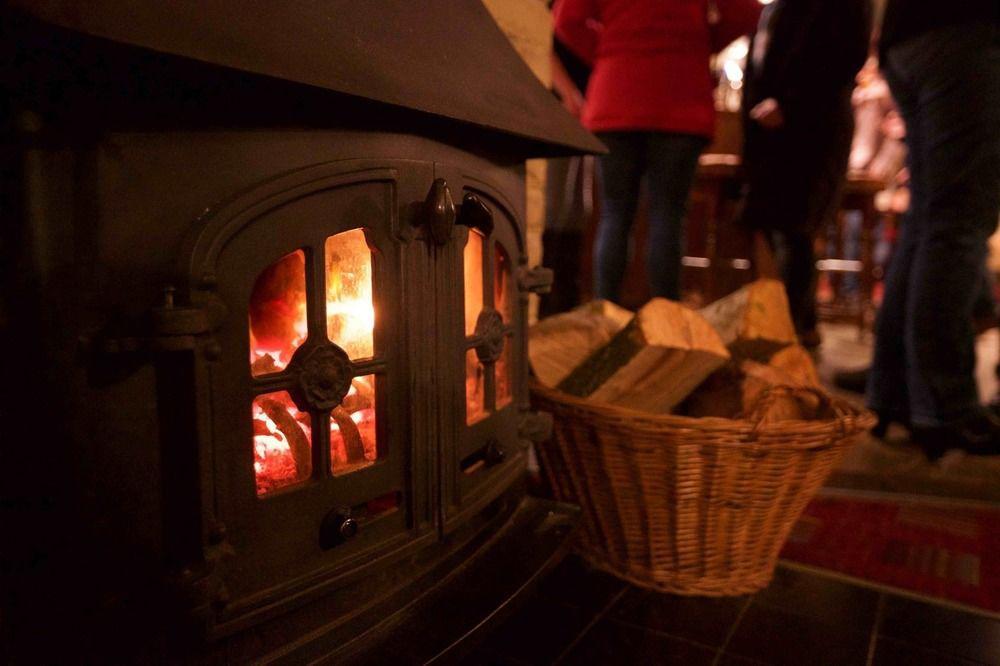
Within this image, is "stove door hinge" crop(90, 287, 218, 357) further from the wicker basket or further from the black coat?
the black coat

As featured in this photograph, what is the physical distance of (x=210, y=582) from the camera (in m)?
0.63

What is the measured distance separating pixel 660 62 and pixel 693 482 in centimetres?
111

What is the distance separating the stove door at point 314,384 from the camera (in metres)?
0.66

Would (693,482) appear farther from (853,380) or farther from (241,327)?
(853,380)

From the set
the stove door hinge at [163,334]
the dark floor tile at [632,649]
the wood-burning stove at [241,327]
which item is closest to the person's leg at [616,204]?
the wood-burning stove at [241,327]

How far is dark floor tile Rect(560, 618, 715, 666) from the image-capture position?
0.98 metres

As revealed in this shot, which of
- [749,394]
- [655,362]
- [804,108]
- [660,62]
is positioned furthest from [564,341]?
[804,108]

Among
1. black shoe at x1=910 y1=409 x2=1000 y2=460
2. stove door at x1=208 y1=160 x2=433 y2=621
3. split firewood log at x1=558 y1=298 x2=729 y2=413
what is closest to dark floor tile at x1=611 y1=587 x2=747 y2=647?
split firewood log at x1=558 y1=298 x2=729 y2=413

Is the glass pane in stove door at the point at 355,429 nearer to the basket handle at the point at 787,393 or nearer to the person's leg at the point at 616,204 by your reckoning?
the basket handle at the point at 787,393

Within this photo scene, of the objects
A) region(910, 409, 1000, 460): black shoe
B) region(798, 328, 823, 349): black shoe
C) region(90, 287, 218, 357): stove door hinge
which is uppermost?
region(90, 287, 218, 357): stove door hinge

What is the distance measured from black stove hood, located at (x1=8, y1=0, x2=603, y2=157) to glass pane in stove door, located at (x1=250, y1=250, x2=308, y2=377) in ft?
0.61

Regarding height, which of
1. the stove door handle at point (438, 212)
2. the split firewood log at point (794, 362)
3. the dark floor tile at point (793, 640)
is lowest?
the dark floor tile at point (793, 640)

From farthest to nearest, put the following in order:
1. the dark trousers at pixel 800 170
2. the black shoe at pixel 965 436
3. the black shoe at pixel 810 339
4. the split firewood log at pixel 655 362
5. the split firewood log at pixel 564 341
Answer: the black shoe at pixel 810 339, the dark trousers at pixel 800 170, the black shoe at pixel 965 436, the split firewood log at pixel 564 341, the split firewood log at pixel 655 362

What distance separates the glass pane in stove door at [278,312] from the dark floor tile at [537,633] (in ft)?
1.59
